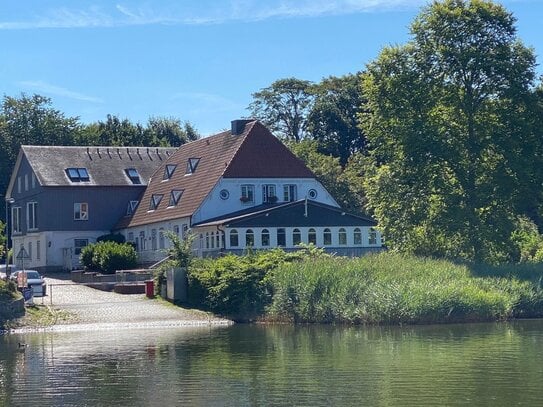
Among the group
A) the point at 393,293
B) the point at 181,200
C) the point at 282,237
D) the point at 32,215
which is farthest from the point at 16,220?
the point at 393,293

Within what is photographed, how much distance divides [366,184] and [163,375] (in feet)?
112

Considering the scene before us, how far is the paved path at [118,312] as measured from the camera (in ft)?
150

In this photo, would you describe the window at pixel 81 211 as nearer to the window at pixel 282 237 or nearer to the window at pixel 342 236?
the window at pixel 282 237

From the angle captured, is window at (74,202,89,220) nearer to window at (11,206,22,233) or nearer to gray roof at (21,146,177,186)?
gray roof at (21,146,177,186)

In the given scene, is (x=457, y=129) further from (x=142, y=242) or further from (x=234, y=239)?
(x=142, y=242)

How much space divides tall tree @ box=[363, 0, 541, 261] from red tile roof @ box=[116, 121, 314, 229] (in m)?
13.3

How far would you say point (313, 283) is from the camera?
44.4 m

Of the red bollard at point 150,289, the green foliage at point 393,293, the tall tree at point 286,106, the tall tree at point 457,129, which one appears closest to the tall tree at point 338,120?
the tall tree at point 286,106

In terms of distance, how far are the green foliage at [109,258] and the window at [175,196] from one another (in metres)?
5.28

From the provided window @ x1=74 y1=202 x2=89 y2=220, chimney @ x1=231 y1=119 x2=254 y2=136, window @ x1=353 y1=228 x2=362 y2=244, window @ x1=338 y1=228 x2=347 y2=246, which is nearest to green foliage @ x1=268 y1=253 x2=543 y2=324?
window @ x1=338 y1=228 x2=347 y2=246

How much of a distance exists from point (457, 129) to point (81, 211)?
3169 cm

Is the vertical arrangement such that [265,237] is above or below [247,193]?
below

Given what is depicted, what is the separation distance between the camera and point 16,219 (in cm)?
8488

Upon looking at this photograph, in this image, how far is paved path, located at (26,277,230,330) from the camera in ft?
150
